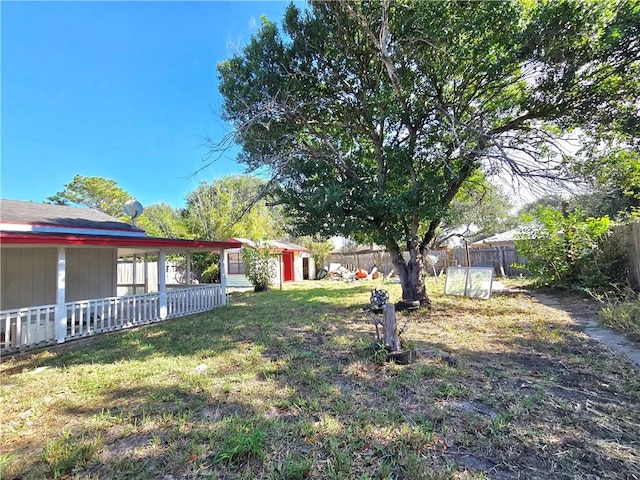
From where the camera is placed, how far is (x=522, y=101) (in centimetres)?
677

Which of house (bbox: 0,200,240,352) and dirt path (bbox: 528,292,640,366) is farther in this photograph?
house (bbox: 0,200,240,352)

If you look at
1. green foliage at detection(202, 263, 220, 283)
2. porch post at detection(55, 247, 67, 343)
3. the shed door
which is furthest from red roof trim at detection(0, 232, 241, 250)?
the shed door

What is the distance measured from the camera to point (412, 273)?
7672 millimetres

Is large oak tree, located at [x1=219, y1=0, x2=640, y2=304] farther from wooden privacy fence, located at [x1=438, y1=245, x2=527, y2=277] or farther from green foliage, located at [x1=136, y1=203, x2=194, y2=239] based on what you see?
green foliage, located at [x1=136, y1=203, x2=194, y2=239]

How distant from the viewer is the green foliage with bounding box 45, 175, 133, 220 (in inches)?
1046

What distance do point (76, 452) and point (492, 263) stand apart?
16.3m

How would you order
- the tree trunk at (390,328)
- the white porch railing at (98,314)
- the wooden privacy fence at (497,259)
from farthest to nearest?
1. the wooden privacy fence at (497,259)
2. the white porch railing at (98,314)
3. the tree trunk at (390,328)

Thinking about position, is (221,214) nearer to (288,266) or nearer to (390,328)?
(288,266)

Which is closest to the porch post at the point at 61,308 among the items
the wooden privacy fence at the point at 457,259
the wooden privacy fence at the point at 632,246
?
the wooden privacy fence at the point at 457,259

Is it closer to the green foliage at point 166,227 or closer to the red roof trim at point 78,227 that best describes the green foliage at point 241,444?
the red roof trim at point 78,227

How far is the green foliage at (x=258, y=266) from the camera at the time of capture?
44.5 ft

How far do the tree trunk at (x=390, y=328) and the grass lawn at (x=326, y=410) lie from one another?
0.28 meters

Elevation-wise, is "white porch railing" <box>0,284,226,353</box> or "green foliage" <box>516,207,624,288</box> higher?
"green foliage" <box>516,207,624,288</box>

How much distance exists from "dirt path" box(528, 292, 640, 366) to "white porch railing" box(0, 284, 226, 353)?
8608 mm
